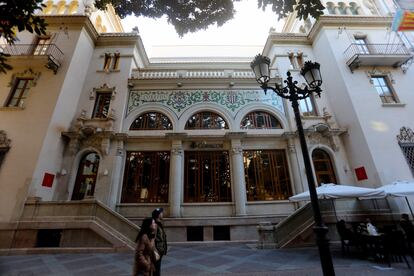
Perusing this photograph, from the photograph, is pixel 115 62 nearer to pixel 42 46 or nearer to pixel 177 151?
pixel 42 46

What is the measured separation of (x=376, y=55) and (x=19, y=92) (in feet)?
75.4

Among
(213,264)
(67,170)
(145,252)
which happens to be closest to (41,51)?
(67,170)

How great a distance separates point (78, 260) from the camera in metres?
7.85

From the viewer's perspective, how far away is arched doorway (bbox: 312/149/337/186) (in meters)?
→ 13.3

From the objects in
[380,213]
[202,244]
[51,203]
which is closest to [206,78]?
[202,244]

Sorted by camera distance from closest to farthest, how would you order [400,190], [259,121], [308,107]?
[400,190] < [259,121] < [308,107]

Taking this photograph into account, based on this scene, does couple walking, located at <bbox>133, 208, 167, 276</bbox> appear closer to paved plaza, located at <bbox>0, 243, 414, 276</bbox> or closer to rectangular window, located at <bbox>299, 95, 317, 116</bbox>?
paved plaza, located at <bbox>0, 243, 414, 276</bbox>

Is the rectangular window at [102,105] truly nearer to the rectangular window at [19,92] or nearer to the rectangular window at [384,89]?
the rectangular window at [19,92]

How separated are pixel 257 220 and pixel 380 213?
6.00 metres

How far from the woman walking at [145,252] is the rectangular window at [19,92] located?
13689 mm

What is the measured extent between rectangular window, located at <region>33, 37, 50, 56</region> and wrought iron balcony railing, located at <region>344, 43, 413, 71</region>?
20.2m

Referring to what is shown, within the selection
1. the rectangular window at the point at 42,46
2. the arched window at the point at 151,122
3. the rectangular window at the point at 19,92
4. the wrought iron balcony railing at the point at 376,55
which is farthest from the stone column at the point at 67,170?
the wrought iron balcony railing at the point at 376,55

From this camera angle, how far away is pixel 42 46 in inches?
580

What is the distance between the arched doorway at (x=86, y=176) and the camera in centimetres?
1258
